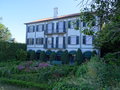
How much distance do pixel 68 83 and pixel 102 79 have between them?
1.87m

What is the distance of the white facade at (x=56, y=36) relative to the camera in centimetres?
3272

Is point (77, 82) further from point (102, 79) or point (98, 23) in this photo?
point (98, 23)

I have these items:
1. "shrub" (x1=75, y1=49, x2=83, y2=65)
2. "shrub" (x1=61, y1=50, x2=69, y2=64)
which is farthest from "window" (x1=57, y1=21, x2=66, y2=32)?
"shrub" (x1=75, y1=49, x2=83, y2=65)

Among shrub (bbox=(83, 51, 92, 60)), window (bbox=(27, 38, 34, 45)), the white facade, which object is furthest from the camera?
window (bbox=(27, 38, 34, 45))

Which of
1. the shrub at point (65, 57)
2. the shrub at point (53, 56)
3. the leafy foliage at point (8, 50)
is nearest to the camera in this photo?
the shrub at point (65, 57)

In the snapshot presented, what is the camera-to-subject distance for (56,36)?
37.7m

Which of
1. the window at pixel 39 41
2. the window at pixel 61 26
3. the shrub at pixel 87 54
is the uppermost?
the window at pixel 61 26

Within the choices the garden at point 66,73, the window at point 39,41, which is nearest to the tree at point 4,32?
the window at point 39,41

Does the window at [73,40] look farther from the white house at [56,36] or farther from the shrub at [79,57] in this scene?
the shrub at [79,57]

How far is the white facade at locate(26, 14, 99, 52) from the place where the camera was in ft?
107

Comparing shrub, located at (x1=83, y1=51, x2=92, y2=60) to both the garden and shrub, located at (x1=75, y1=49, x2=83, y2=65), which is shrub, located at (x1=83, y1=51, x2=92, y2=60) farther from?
shrub, located at (x1=75, y1=49, x2=83, y2=65)

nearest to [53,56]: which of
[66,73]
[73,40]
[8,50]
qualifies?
[73,40]

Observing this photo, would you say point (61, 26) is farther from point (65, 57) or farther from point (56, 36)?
point (65, 57)

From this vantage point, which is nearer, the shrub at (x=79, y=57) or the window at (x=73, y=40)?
the shrub at (x=79, y=57)
